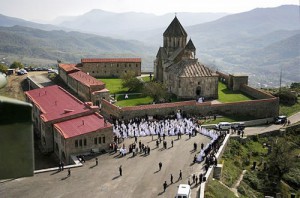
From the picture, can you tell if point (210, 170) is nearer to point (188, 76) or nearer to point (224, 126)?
point (224, 126)

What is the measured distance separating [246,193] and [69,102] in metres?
Result: 21.1

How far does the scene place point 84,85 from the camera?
51.7 metres

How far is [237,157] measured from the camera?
123ft

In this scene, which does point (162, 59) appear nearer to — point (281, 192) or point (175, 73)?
point (175, 73)

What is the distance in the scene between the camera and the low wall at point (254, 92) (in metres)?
52.6

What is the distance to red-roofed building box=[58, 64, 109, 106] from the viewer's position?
48.6 metres

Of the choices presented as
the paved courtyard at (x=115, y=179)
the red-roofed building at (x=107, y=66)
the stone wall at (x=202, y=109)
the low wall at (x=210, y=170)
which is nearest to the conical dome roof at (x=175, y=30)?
the red-roofed building at (x=107, y=66)

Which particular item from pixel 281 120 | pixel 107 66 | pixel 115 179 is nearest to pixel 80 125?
pixel 115 179

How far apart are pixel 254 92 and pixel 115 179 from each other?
3361 cm

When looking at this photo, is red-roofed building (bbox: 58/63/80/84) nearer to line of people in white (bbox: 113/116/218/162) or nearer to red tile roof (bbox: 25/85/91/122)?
red tile roof (bbox: 25/85/91/122)

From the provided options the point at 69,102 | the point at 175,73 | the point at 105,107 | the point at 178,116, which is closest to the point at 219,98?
the point at 175,73

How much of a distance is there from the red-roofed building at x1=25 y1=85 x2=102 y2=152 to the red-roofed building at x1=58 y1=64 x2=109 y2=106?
14.8 ft

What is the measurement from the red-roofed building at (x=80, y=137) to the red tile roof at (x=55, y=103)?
6.26 feet

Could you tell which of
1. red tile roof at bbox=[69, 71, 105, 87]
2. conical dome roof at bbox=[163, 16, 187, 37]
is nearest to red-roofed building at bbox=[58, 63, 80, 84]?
red tile roof at bbox=[69, 71, 105, 87]
